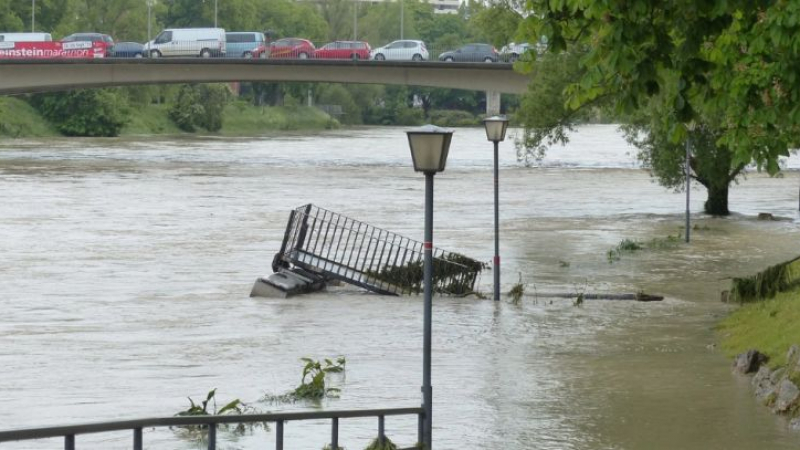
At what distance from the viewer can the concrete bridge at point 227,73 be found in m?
70.4

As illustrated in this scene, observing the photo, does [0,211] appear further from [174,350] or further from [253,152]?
[253,152]

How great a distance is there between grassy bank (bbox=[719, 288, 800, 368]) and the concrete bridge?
46595 millimetres

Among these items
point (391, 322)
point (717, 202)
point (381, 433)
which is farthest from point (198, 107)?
point (381, 433)

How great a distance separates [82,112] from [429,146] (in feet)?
293

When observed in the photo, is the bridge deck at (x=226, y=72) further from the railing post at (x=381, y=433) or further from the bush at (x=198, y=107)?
the railing post at (x=381, y=433)

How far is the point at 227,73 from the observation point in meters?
73.6

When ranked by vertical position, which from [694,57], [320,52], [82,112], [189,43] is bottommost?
[82,112]

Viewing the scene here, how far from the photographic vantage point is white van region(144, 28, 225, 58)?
84438 mm

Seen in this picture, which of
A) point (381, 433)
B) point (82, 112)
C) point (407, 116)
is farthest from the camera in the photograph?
point (407, 116)

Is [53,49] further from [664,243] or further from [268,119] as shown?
[664,243]

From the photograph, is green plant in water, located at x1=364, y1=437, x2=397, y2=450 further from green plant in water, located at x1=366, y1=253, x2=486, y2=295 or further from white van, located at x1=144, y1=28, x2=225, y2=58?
white van, located at x1=144, y1=28, x2=225, y2=58

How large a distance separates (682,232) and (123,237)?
596 inches

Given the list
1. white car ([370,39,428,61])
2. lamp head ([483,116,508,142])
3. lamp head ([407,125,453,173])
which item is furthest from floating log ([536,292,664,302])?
white car ([370,39,428,61])

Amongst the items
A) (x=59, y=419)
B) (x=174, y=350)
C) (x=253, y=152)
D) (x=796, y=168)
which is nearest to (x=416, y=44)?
(x=253, y=152)
